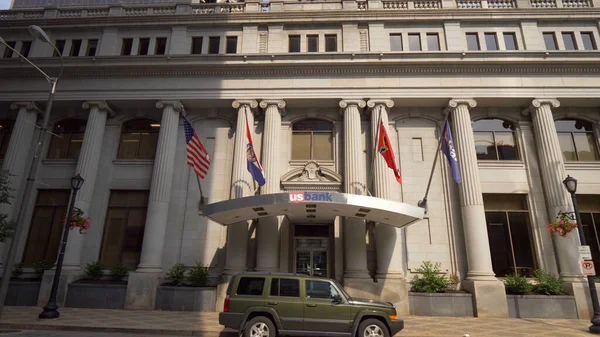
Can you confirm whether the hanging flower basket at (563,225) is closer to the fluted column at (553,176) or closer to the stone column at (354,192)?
the fluted column at (553,176)

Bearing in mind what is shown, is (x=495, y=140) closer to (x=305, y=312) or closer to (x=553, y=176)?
(x=553, y=176)

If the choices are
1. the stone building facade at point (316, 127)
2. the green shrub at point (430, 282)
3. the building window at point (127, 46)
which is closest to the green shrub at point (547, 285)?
the stone building facade at point (316, 127)

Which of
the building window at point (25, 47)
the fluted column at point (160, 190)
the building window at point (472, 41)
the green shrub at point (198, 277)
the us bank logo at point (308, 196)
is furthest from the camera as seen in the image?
the building window at point (25, 47)

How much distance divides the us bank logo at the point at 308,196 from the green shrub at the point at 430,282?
6.64 meters

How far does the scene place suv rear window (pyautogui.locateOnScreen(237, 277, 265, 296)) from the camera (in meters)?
9.65

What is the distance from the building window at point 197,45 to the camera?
21.3m

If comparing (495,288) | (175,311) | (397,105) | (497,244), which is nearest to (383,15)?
(397,105)

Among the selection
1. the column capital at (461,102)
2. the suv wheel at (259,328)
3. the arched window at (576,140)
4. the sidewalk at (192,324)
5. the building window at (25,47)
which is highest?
the building window at (25,47)

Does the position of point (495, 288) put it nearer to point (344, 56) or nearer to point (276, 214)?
point (276, 214)

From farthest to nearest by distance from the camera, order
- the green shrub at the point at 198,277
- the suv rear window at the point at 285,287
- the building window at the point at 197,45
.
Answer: the building window at the point at 197,45 → the green shrub at the point at 198,277 → the suv rear window at the point at 285,287

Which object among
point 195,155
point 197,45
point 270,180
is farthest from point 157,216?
point 197,45

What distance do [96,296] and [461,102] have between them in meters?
21.7

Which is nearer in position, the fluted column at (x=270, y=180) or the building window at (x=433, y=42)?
the fluted column at (x=270, y=180)

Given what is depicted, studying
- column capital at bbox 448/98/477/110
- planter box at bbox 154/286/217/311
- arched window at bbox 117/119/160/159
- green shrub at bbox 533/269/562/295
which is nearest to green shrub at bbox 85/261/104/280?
planter box at bbox 154/286/217/311
